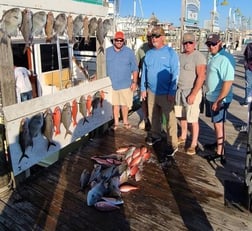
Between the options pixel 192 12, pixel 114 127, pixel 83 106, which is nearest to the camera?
pixel 83 106

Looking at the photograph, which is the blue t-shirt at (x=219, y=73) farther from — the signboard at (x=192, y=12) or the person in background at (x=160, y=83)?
the signboard at (x=192, y=12)

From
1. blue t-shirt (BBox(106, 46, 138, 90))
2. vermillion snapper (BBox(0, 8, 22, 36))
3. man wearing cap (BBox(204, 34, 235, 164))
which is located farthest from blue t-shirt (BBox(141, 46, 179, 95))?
vermillion snapper (BBox(0, 8, 22, 36))

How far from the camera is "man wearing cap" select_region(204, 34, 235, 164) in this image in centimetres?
362

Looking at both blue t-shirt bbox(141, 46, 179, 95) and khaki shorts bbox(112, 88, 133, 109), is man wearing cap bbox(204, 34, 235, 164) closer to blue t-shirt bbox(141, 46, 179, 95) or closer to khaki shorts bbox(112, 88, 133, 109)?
blue t-shirt bbox(141, 46, 179, 95)

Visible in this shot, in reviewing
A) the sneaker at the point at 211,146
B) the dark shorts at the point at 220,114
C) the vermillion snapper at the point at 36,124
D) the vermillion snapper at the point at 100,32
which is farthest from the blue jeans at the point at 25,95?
the dark shorts at the point at 220,114

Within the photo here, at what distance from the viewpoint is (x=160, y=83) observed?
14.1 ft

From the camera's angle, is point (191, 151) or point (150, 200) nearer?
point (150, 200)

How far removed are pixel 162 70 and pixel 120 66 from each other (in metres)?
1.08

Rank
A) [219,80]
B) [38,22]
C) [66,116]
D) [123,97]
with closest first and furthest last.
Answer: [38,22], [219,80], [66,116], [123,97]

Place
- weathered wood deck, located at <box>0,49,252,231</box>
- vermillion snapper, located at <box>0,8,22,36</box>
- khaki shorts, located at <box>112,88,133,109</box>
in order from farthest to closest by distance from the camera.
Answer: khaki shorts, located at <box>112,88,133,109</box> < vermillion snapper, located at <box>0,8,22,36</box> < weathered wood deck, located at <box>0,49,252,231</box>

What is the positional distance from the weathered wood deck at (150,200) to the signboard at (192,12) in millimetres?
7856

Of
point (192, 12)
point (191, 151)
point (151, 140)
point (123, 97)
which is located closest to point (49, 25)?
point (123, 97)

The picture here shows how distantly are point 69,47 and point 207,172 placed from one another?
572 centimetres

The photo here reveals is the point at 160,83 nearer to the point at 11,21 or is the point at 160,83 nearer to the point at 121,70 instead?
the point at 121,70
